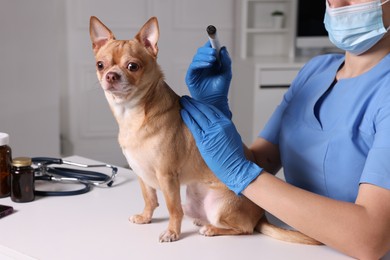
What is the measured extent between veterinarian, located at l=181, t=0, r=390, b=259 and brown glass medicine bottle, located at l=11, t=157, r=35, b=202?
0.44m

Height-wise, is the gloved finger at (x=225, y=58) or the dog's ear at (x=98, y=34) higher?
the dog's ear at (x=98, y=34)

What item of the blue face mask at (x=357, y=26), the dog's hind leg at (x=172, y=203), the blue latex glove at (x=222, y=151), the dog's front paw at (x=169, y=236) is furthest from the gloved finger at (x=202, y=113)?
the blue face mask at (x=357, y=26)

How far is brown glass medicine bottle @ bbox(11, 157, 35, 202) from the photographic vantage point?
1294 millimetres

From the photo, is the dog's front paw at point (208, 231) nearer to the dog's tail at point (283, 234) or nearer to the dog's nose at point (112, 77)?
the dog's tail at point (283, 234)

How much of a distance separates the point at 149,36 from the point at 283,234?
0.49 m

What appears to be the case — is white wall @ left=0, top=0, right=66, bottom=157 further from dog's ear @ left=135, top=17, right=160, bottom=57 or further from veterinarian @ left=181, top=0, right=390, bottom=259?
dog's ear @ left=135, top=17, right=160, bottom=57

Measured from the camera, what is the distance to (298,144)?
1247mm

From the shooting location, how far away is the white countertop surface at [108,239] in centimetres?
104

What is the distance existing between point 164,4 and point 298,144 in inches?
113

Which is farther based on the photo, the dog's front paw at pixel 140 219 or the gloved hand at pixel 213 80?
the gloved hand at pixel 213 80

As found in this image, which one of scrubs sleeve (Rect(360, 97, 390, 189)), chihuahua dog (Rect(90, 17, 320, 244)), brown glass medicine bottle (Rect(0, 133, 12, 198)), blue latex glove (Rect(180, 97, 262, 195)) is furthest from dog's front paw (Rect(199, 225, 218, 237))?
brown glass medicine bottle (Rect(0, 133, 12, 198))

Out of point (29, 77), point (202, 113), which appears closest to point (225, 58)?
point (202, 113)

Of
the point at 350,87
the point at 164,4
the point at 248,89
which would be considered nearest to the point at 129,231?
the point at 350,87

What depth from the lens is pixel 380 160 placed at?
1000 millimetres
